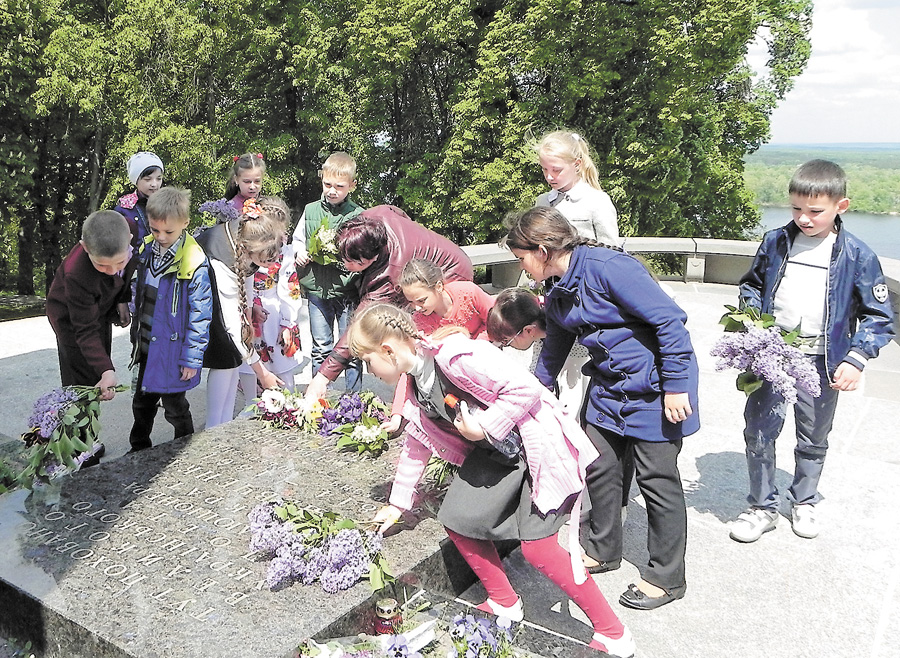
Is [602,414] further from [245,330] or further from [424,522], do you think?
[245,330]

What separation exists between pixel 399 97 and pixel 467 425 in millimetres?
21882

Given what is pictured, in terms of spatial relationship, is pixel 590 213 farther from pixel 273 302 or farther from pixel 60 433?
pixel 60 433

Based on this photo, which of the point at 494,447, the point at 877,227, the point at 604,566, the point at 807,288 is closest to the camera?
the point at 494,447

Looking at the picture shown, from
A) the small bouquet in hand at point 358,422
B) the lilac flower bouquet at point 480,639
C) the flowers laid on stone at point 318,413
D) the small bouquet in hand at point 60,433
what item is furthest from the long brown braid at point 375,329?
the small bouquet in hand at point 60,433

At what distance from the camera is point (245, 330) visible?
14.6 ft

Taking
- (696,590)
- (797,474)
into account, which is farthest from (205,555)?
(797,474)

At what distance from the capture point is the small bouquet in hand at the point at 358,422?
4.06m

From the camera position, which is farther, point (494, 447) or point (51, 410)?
point (51, 410)

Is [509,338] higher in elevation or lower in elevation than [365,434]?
higher

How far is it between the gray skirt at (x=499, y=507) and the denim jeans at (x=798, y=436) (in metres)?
1.41

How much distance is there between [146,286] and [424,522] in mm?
1999

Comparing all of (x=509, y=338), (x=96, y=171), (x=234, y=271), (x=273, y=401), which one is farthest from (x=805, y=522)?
(x=96, y=171)

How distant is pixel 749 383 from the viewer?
3.68 meters

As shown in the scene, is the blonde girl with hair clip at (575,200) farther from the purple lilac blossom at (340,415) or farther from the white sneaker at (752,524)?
the purple lilac blossom at (340,415)
